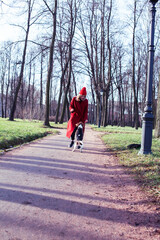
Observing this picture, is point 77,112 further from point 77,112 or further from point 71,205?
point 71,205

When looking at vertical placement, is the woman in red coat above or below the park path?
above

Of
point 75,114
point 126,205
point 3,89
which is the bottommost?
point 126,205

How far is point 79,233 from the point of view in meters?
2.30

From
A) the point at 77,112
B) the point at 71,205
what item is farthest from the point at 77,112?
the point at 71,205

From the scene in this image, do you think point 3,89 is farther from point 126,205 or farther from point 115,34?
point 126,205

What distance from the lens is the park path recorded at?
7.59 feet

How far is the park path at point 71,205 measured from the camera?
7.59ft

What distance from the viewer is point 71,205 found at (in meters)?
3.00

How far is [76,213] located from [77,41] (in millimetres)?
25203

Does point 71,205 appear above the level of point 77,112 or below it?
below

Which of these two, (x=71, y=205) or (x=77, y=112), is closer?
(x=71, y=205)

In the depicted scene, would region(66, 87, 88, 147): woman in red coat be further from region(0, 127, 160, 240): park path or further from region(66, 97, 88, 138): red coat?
region(0, 127, 160, 240): park path

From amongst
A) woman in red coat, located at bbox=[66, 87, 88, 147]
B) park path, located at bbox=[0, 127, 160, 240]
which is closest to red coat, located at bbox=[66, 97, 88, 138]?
woman in red coat, located at bbox=[66, 87, 88, 147]

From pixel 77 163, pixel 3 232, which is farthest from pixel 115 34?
pixel 3 232
